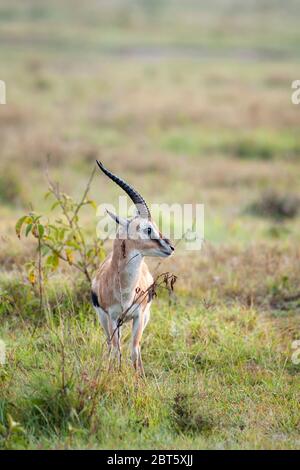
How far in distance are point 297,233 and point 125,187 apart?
5.07m

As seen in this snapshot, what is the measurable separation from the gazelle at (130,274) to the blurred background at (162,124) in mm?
2439

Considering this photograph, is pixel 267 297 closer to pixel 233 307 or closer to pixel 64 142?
pixel 233 307

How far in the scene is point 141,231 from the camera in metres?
5.64

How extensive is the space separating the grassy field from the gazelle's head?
28.4 inches

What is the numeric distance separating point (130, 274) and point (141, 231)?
0.33m

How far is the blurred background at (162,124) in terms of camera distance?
11.4m

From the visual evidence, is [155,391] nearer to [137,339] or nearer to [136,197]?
[137,339]

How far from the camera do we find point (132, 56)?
92.6ft

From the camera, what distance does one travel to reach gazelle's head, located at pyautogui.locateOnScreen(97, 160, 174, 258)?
5.59 m

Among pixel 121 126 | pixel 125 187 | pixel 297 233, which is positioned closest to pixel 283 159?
pixel 121 126
